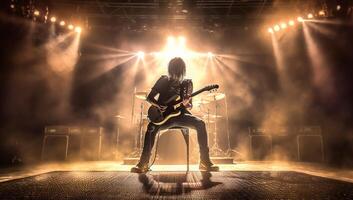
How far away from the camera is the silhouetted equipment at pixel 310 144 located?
249 inches

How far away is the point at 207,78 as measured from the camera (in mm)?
9070

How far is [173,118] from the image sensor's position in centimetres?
331

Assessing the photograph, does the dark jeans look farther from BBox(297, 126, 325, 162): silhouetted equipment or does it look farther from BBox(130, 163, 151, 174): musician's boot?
BBox(297, 126, 325, 162): silhouetted equipment

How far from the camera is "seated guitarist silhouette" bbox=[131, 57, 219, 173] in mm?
3311

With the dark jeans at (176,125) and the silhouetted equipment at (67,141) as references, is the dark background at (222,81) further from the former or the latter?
the dark jeans at (176,125)

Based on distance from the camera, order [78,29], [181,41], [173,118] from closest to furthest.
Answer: [173,118]
[78,29]
[181,41]

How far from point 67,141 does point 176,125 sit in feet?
15.5

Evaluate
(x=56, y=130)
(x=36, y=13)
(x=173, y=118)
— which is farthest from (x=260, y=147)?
(x=36, y=13)

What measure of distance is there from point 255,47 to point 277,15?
5.05 ft

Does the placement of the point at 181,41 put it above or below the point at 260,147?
above

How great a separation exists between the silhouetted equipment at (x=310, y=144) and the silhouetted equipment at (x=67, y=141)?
6.22 metres

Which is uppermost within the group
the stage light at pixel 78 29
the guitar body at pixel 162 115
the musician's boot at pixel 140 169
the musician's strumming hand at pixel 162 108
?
the stage light at pixel 78 29

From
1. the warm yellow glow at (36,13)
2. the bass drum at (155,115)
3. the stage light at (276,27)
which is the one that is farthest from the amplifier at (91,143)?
the stage light at (276,27)

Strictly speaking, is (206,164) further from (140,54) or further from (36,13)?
(36,13)
